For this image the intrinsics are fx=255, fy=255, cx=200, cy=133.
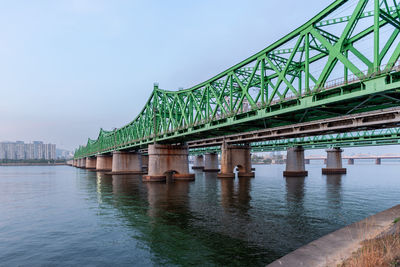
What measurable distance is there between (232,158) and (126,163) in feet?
140

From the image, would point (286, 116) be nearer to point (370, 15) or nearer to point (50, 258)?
point (370, 15)

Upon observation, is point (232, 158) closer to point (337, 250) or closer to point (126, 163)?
point (126, 163)

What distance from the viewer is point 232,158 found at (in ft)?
237

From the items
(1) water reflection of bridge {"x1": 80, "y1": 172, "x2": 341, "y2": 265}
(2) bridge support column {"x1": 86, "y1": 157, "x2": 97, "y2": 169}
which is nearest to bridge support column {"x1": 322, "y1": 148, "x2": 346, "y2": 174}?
(1) water reflection of bridge {"x1": 80, "y1": 172, "x2": 341, "y2": 265}

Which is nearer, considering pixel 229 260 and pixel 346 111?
pixel 229 260

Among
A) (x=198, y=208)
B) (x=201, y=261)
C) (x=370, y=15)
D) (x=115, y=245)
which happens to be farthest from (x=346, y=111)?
(x=115, y=245)

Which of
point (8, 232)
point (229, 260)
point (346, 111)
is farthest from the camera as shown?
point (346, 111)

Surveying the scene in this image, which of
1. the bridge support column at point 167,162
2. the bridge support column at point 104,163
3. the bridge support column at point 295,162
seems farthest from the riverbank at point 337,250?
the bridge support column at point 104,163

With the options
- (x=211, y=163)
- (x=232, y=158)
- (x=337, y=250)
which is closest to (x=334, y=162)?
(x=232, y=158)

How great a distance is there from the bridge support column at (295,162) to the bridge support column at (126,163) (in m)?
51.5

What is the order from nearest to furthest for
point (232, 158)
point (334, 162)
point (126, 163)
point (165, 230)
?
1. point (165, 230)
2. point (232, 158)
3. point (126, 163)
4. point (334, 162)

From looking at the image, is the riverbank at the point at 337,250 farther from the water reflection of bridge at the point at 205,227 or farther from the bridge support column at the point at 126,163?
the bridge support column at the point at 126,163

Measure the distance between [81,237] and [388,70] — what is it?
24688 millimetres

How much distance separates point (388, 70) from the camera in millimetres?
17344
